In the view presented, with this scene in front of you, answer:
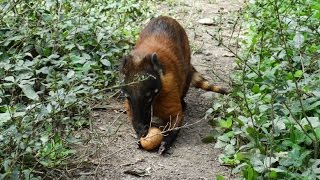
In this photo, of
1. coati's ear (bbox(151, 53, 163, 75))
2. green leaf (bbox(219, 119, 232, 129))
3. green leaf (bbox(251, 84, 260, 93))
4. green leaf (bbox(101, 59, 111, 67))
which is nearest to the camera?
green leaf (bbox(219, 119, 232, 129))

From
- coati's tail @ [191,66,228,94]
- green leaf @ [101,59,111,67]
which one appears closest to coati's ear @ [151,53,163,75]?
green leaf @ [101,59,111,67]

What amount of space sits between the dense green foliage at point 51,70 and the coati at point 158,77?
342 mm

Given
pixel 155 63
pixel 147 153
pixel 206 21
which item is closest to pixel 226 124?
pixel 147 153

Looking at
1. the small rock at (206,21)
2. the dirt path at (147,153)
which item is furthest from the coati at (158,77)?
the small rock at (206,21)

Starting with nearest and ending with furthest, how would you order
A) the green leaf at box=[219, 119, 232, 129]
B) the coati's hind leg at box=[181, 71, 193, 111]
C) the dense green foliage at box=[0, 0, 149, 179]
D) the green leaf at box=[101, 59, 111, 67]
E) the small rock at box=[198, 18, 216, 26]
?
the dense green foliage at box=[0, 0, 149, 179]
the green leaf at box=[219, 119, 232, 129]
the green leaf at box=[101, 59, 111, 67]
the coati's hind leg at box=[181, 71, 193, 111]
the small rock at box=[198, 18, 216, 26]

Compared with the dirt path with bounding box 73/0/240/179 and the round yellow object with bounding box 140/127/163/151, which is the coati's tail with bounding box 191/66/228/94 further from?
the round yellow object with bounding box 140/127/163/151

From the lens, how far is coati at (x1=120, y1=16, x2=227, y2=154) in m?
5.50

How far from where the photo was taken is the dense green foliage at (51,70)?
4328 millimetres

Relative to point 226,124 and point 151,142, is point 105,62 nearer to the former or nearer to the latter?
point 151,142

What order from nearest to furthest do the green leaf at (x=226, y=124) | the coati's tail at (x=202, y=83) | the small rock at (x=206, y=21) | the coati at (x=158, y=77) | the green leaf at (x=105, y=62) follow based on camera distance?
the green leaf at (x=226, y=124) < the coati at (x=158, y=77) < the green leaf at (x=105, y=62) < the coati's tail at (x=202, y=83) < the small rock at (x=206, y=21)

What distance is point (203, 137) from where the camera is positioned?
18.7 feet

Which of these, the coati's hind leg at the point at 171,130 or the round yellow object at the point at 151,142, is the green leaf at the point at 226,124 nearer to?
the coati's hind leg at the point at 171,130

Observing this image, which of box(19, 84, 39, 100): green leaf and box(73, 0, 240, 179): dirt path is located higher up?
box(19, 84, 39, 100): green leaf

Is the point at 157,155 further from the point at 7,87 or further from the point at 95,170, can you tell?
the point at 7,87
